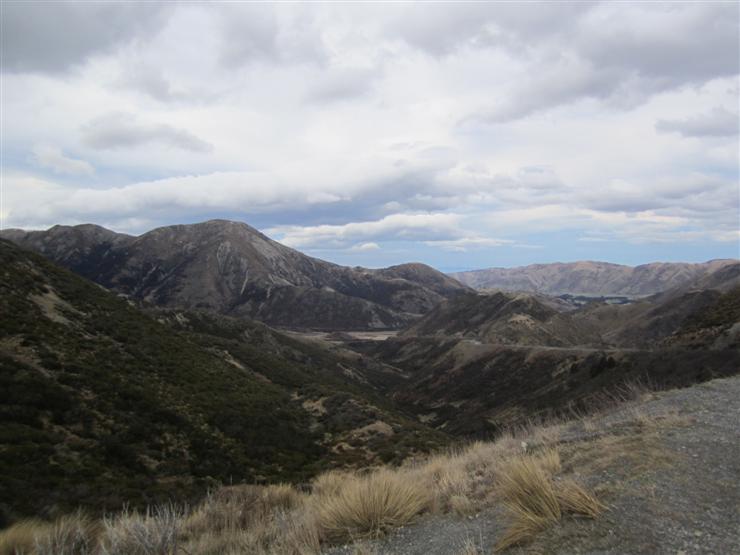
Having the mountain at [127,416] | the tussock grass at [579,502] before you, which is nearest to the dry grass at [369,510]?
the tussock grass at [579,502]

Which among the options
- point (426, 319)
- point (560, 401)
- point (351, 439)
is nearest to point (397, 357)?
point (426, 319)

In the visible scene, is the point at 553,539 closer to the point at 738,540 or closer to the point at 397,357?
the point at 738,540

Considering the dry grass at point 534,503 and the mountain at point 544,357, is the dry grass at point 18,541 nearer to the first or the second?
the dry grass at point 534,503

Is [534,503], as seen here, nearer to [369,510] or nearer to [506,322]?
[369,510]

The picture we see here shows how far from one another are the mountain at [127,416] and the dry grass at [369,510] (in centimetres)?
687

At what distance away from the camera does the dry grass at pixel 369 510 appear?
5711 millimetres

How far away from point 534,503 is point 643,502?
119 centimetres

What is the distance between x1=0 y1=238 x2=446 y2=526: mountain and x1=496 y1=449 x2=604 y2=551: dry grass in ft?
30.0

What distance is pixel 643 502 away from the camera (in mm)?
5016

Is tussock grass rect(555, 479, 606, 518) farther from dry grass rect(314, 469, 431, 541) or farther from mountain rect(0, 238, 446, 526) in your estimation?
mountain rect(0, 238, 446, 526)

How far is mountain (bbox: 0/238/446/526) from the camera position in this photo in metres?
12.9

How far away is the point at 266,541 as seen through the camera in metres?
5.85

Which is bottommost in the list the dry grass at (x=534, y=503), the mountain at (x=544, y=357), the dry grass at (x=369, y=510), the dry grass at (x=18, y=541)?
the mountain at (x=544, y=357)

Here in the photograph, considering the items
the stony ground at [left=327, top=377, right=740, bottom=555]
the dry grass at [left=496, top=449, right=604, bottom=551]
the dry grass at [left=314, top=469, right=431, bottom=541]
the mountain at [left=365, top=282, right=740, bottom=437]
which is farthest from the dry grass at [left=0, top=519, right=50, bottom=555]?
the mountain at [left=365, top=282, right=740, bottom=437]
